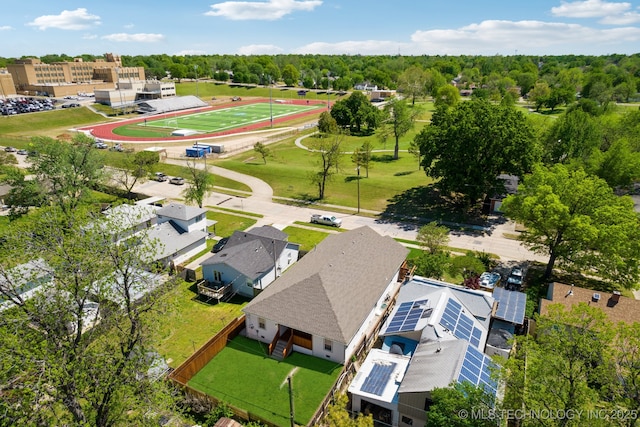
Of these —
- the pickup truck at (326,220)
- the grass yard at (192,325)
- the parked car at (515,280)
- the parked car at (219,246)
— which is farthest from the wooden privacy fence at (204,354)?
the parked car at (515,280)

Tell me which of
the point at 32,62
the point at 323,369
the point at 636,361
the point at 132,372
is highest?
the point at 32,62

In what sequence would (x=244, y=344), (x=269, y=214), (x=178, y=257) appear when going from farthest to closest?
(x=269, y=214)
(x=178, y=257)
(x=244, y=344)

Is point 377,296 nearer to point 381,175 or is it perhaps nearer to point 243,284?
point 243,284

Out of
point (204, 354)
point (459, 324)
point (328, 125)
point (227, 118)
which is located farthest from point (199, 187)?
point (227, 118)

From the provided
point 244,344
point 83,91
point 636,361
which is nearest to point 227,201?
point 244,344

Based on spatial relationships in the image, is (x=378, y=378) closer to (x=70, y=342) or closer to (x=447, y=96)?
(x=70, y=342)

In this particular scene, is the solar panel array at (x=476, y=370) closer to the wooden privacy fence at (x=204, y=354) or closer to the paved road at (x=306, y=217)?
the wooden privacy fence at (x=204, y=354)
